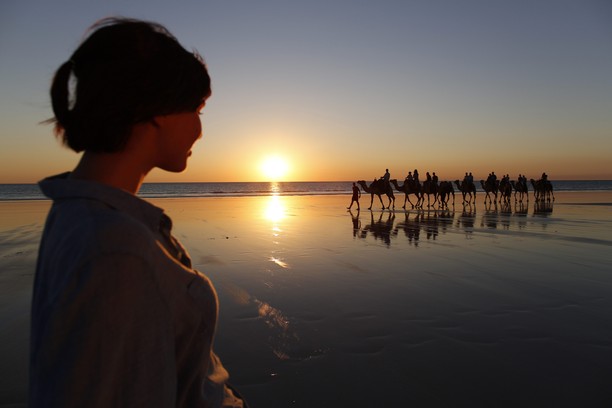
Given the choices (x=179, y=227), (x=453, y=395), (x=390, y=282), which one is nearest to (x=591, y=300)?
(x=390, y=282)

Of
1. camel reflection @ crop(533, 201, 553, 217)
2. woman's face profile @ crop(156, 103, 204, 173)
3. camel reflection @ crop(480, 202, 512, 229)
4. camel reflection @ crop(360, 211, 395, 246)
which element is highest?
woman's face profile @ crop(156, 103, 204, 173)

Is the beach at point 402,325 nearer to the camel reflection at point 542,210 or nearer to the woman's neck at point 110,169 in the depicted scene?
the woman's neck at point 110,169

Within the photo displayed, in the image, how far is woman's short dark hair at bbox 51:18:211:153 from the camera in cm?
110

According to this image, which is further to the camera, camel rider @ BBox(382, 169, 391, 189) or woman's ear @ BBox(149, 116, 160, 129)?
camel rider @ BBox(382, 169, 391, 189)

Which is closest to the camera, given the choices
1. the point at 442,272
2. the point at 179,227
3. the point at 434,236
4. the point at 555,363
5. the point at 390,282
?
the point at 555,363

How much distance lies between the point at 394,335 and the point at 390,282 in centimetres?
266

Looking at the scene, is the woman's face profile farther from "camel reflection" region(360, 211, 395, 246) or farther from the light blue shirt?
"camel reflection" region(360, 211, 395, 246)

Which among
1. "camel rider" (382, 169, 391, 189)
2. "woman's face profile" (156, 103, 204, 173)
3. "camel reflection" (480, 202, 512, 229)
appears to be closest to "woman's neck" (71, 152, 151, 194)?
"woman's face profile" (156, 103, 204, 173)

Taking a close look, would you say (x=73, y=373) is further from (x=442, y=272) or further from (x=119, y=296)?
(x=442, y=272)

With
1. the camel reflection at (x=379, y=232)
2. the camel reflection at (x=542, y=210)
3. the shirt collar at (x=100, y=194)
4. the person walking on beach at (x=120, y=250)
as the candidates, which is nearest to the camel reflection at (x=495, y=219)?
the camel reflection at (x=542, y=210)

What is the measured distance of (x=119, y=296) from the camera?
88 cm

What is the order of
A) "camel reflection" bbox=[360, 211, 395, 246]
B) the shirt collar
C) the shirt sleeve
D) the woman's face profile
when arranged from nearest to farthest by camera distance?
the shirt sleeve
the shirt collar
the woman's face profile
"camel reflection" bbox=[360, 211, 395, 246]

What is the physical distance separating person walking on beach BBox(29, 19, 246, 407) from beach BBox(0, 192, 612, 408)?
2.77 metres

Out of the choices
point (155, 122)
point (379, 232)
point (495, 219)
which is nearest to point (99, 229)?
point (155, 122)
